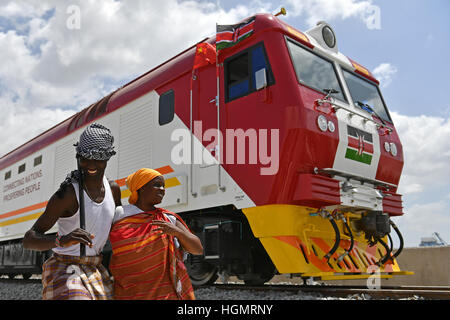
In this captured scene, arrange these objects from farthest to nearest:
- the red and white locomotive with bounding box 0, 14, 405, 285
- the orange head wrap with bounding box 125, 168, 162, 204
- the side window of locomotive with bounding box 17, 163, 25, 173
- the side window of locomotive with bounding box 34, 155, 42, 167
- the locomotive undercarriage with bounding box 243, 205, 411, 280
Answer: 1. the side window of locomotive with bounding box 17, 163, 25, 173
2. the side window of locomotive with bounding box 34, 155, 42, 167
3. the red and white locomotive with bounding box 0, 14, 405, 285
4. the locomotive undercarriage with bounding box 243, 205, 411, 280
5. the orange head wrap with bounding box 125, 168, 162, 204

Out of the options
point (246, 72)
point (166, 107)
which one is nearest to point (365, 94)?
point (246, 72)

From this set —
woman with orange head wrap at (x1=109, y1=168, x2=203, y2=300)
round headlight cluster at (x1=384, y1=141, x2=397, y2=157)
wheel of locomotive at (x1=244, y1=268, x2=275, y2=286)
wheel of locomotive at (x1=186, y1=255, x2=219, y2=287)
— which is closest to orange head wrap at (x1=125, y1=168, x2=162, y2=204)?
woman with orange head wrap at (x1=109, y1=168, x2=203, y2=300)

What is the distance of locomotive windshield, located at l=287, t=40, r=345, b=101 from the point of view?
5.46m

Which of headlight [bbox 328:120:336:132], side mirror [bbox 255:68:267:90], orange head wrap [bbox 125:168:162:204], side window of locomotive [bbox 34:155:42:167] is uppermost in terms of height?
side window of locomotive [bbox 34:155:42:167]

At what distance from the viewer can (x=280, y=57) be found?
17.3 feet

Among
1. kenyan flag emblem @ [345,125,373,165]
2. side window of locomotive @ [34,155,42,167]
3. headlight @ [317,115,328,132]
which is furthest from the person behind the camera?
side window of locomotive @ [34,155,42,167]

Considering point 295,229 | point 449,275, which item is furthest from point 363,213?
point 449,275

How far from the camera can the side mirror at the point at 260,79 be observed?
5.21 metres

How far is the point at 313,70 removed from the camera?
576 centimetres

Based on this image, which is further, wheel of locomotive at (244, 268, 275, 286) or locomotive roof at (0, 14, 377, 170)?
wheel of locomotive at (244, 268, 275, 286)

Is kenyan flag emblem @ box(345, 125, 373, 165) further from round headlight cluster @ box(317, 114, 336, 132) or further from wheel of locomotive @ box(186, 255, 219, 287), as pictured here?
wheel of locomotive @ box(186, 255, 219, 287)

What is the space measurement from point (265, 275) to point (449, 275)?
3244 mm

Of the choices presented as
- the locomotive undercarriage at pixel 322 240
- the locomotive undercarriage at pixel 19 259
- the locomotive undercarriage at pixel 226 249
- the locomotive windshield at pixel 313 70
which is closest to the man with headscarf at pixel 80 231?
the locomotive undercarriage at pixel 322 240

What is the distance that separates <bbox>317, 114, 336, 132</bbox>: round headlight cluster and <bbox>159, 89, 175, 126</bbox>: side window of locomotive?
2.13 meters
